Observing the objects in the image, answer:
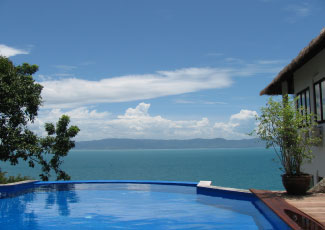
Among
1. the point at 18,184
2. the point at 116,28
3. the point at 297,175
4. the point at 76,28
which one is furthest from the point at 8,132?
the point at 297,175

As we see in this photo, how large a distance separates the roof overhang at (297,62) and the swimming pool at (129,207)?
379 cm

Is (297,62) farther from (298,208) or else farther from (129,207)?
(129,207)

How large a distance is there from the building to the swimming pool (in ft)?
7.41

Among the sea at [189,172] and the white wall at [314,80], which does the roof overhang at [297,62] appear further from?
the sea at [189,172]

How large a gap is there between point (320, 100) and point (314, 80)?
2.03 ft

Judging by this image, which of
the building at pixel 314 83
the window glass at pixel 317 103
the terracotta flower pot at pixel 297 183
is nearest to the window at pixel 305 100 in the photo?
the building at pixel 314 83

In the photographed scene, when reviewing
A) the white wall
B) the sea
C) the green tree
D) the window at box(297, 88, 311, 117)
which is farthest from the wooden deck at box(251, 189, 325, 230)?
the green tree

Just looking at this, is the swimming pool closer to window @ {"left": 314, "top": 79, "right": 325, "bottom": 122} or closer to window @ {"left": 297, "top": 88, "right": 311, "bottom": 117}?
window @ {"left": 314, "top": 79, "right": 325, "bottom": 122}

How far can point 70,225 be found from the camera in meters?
7.02

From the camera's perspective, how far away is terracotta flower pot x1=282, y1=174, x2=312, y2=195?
7.37 m

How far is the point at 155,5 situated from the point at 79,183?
8.67 m

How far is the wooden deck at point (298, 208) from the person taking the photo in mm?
4828

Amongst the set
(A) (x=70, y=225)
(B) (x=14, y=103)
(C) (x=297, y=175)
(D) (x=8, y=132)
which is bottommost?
(A) (x=70, y=225)

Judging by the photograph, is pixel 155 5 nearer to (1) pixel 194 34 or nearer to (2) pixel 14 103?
(1) pixel 194 34
